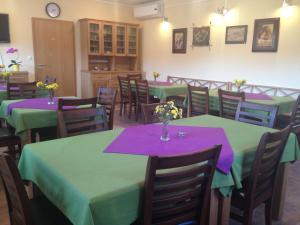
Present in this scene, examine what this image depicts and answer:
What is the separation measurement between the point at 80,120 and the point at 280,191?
68.7 inches

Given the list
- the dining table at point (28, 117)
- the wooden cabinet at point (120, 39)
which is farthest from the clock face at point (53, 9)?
the dining table at point (28, 117)

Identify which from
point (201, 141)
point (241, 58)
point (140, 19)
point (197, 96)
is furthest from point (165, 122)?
point (140, 19)

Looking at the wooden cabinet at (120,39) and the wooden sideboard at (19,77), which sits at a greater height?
the wooden cabinet at (120,39)

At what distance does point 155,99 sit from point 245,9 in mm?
2570

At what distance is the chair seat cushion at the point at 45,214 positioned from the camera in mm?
1496

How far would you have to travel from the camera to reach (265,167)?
5.75 ft

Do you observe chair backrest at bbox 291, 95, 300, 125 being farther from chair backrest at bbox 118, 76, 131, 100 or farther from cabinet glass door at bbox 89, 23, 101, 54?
cabinet glass door at bbox 89, 23, 101, 54

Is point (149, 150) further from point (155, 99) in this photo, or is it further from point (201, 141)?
point (155, 99)

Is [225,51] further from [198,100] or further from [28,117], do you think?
[28,117]

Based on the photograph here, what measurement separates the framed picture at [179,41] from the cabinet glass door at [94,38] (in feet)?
6.43

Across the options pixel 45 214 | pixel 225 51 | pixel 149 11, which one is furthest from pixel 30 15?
pixel 45 214

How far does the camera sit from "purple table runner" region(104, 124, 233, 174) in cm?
170

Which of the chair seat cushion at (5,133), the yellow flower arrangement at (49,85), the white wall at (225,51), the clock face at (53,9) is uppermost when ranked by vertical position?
the clock face at (53,9)

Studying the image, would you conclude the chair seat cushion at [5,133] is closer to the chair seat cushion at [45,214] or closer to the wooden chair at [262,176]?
the chair seat cushion at [45,214]
